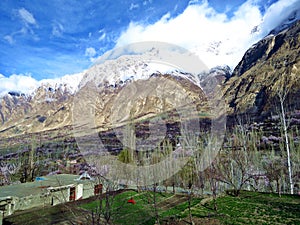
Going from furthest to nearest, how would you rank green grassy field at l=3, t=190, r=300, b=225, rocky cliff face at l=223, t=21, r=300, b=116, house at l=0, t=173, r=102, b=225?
rocky cliff face at l=223, t=21, r=300, b=116, house at l=0, t=173, r=102, b=225, green grassy field at l=3, t=190, r=300, b=225

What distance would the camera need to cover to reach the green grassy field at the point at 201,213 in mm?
8406

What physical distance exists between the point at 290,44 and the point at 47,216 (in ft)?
331

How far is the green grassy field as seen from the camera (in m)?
8.41

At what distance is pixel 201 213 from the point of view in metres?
9.64

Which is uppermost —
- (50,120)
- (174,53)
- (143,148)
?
(50,120)

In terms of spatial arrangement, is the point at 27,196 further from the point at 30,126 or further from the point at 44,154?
the point at 30,126

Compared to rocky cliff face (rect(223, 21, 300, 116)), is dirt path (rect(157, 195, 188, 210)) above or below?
below

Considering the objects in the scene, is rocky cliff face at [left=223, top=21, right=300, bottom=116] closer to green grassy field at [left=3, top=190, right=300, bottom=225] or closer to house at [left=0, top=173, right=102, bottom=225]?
green grassy field at [left=3, top=190, right=300, bottom=225]

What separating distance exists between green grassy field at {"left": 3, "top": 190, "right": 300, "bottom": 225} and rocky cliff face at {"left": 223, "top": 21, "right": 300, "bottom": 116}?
49774mm

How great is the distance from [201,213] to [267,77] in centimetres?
8163

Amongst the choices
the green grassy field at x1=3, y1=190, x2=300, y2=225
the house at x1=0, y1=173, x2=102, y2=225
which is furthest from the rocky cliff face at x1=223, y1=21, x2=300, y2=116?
the house at x1=0, y1=173, x2=102, y2=225

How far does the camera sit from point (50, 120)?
176500mm

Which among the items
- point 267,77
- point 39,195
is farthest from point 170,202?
point 267,77

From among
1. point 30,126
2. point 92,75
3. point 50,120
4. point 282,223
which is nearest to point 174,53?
point 92,75
